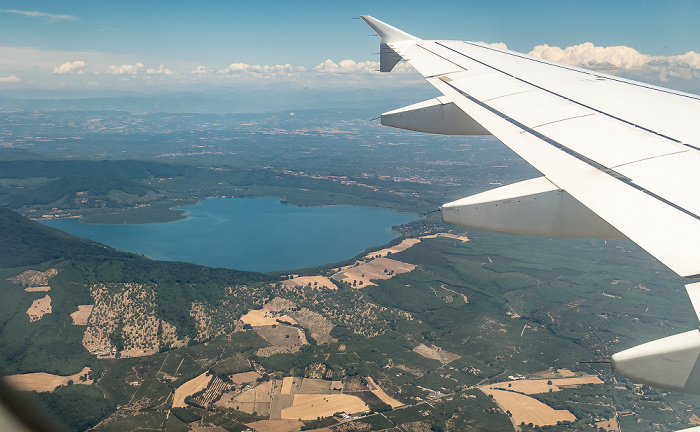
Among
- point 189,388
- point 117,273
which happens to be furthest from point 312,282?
point 189,388

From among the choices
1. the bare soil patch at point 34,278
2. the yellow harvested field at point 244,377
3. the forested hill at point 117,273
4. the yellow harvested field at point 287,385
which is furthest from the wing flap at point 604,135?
the bare soil patch at point 34,278

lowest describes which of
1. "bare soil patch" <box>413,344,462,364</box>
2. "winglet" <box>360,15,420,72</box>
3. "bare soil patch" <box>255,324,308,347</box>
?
"bare soil patch" <box>413,344,462,364</box>

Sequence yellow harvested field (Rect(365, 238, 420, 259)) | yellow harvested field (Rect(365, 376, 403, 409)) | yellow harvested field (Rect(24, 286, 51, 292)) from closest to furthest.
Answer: yellow harvested field (Rect(365, 376, 403, 409))
yellow harvested field (Rect(24, 286, 51, 292))
yellow harvested field (Rect(365, 238, 420, 259))

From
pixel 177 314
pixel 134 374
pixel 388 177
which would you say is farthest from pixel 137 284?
pixel 388 177

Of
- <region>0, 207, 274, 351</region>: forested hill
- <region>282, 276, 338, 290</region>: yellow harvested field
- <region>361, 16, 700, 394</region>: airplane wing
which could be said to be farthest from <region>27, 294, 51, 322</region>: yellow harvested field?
<region>361, 16, 700, 394</region>: airplane wing

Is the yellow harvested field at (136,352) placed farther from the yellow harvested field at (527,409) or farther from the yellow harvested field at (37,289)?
the yellow harvested field at (527,409)

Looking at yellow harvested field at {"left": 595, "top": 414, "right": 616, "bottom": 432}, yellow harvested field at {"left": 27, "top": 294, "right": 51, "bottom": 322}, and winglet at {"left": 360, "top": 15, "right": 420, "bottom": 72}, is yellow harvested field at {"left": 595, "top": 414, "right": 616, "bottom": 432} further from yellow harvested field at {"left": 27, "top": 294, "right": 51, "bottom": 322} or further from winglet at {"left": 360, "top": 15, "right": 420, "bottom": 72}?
yellow harvested field at {"left": 27, "top": 294, "right": 51, "bottom": 322}

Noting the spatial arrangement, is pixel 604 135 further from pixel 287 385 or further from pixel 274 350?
pixel 274 350

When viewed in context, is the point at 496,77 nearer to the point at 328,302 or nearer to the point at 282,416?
the point at 282,416
